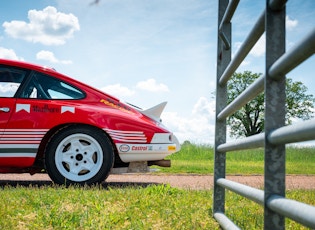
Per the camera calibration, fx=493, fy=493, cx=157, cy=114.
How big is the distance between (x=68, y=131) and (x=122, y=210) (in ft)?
8.70

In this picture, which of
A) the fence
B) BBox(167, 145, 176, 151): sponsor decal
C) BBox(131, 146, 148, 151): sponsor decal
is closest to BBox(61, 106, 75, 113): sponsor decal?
BBox(131, 146, 148, 151): sponsor decal

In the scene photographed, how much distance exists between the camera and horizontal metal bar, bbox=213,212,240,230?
291 cm

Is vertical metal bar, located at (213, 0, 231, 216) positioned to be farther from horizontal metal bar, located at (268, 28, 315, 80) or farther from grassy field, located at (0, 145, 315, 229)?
horizontal metal bar, located at (268, 28, 315, 80)

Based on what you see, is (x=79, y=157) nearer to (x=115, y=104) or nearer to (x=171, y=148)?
(x=115, y=104)

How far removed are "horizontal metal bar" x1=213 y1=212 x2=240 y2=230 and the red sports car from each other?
3.07 metres

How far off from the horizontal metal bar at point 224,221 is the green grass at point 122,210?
55mm

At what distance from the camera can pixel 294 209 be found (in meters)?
1.60

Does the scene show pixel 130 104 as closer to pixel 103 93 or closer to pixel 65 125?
pixel 103 93

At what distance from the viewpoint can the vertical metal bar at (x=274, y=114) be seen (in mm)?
1931

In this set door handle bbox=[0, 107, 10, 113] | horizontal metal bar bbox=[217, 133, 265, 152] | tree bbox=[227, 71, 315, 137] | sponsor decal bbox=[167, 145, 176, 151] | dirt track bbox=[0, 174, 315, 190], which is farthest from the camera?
tree bbox=[227, 71, 315, 137]

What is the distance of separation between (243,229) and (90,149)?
11.3 ft

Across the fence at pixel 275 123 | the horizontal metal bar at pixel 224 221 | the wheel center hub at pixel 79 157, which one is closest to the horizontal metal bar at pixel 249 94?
the fence at pixel 275 123

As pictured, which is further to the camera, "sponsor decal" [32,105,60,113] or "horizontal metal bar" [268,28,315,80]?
"sponsor decal" [32,105,60,113]

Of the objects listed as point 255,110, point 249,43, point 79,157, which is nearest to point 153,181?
point 79,157
